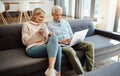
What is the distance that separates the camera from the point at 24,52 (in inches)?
84.9

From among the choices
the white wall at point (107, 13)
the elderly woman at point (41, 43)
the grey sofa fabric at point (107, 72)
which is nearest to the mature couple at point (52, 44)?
the elderly woman at point (41, 43)

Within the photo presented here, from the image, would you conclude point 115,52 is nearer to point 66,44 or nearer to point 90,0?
point 66,44

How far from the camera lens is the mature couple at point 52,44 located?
1.96m

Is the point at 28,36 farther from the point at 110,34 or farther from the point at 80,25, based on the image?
the point at 110,34

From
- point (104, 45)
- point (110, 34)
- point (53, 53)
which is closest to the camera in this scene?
point (53, 53)

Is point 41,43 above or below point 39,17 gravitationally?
below

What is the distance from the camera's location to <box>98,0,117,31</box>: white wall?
3662 mm

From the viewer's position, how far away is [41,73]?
197 centimetres

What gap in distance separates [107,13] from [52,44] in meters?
2.23

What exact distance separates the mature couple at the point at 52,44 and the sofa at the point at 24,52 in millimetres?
90

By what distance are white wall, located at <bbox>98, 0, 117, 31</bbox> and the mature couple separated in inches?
63.6

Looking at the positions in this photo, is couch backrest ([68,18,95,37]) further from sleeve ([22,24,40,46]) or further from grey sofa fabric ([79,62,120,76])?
grey sofa fabric ([79,62,120,76])

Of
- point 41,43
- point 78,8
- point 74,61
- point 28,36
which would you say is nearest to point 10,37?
point 28,36

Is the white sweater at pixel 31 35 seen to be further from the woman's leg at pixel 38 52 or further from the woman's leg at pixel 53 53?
the woman's leg at pixel 53 53
